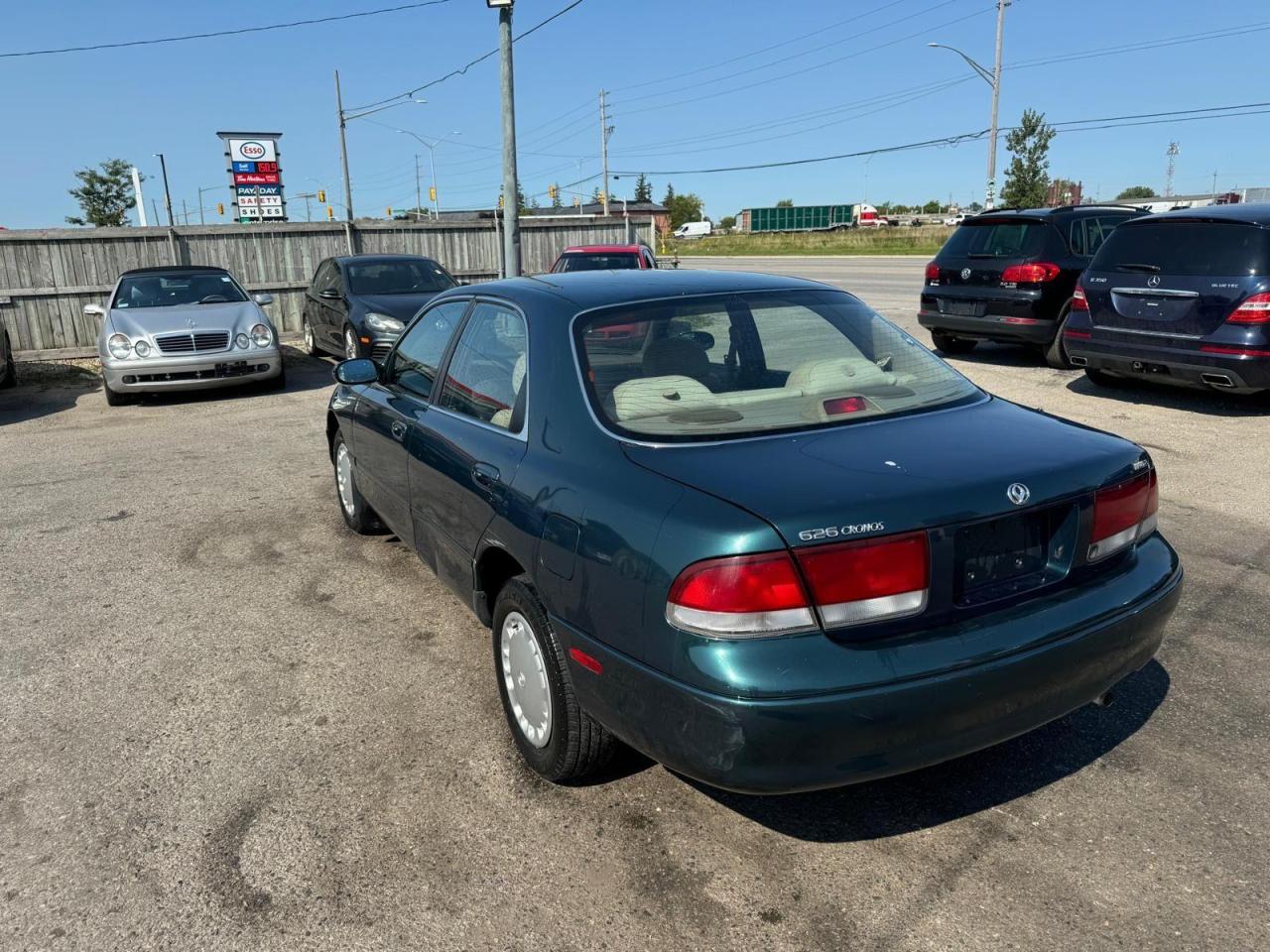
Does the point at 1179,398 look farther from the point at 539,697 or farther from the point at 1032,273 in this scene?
the point at 539,697

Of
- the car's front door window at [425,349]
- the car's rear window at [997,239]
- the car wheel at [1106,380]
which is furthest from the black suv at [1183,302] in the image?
the car's front door window at [425,349]

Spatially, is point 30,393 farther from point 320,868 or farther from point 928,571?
point 928,571

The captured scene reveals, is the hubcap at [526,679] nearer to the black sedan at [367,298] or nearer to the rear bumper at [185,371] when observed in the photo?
the black sedan at [367,298]

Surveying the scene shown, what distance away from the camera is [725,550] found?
2.23m

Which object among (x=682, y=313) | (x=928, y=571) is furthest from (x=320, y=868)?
(x=682, y=313)

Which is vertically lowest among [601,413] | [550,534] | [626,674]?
[626,674]

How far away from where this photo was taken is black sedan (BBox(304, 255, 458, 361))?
433 inches

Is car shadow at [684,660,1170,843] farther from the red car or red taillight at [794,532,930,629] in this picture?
the red car

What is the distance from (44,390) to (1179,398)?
43.0 ft

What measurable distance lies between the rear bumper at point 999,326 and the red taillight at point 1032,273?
0.39m

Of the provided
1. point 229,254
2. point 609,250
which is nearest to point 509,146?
point 609,250

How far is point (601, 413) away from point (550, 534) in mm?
412

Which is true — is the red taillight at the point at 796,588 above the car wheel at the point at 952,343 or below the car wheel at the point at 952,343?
above

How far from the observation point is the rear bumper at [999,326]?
10102mm
